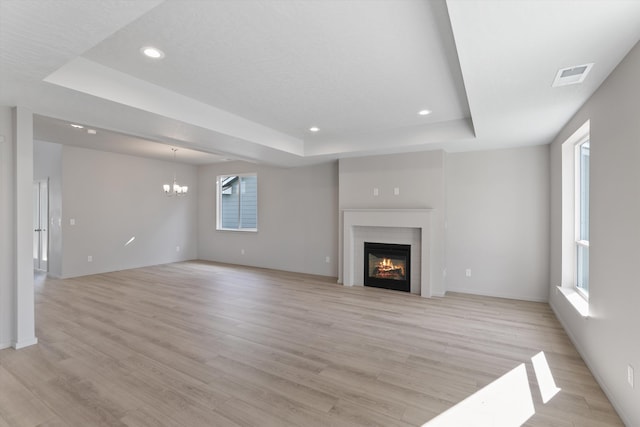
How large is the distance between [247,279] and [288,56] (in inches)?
181

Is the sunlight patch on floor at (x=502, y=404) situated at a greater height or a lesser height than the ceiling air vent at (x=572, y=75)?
lesser

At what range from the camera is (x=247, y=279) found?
242 inches

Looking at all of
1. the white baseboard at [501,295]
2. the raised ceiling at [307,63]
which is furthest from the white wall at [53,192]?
the white baseboard at [501,295]

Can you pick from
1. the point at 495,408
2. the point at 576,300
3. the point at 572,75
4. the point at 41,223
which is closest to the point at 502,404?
the point at 495,408

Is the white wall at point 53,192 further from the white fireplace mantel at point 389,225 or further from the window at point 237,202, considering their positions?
the white fireplace mantel at point 389,225

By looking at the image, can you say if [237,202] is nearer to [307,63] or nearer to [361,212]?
[361,212]

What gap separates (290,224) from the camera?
277 inches

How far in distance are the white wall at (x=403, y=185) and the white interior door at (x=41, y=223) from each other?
6.34 m

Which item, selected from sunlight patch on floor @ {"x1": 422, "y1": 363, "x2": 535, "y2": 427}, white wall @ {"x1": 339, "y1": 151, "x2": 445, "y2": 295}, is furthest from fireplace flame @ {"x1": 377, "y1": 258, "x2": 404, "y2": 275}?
sunlight patch on floor @ {"x1": 422, "y1": 363, "x2": 535, "y2": 427}

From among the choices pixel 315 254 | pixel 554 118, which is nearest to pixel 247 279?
pixel 315 254

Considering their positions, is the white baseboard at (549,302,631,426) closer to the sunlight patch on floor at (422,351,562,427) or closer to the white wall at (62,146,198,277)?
the sunlight patch on floor at (422,351,562,427)

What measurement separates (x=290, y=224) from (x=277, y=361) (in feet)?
14.3

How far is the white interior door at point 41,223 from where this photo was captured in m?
6.71

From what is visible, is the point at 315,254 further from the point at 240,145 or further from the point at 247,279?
the point at 240,145
